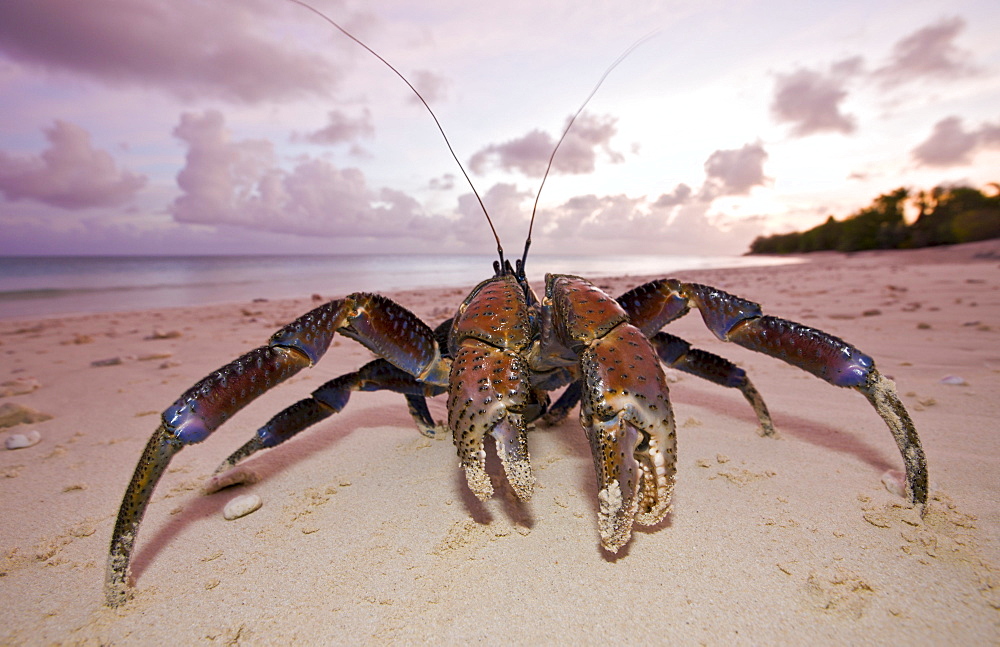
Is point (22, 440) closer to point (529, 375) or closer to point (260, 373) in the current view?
point (260, 373)

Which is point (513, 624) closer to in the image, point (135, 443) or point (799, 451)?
point (799, 451)

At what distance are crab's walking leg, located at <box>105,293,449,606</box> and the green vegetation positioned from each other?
119ft

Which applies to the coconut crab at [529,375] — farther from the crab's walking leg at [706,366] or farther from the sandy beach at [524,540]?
the crab's walking leg at [706,366]

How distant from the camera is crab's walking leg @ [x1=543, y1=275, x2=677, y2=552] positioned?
1342 millimetres

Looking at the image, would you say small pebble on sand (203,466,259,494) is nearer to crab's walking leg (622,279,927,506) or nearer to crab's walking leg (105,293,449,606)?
crab's walking leg (105,293,449,606)

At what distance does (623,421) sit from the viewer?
1.34 metres

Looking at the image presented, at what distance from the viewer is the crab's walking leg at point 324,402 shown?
8.46 ft

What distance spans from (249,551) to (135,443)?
1994 millimetres

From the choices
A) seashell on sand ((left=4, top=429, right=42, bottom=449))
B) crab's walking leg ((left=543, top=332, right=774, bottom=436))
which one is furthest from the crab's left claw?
seashell on sand ((left=4, top=429, right=42, bottom=449))

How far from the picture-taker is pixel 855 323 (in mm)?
6598

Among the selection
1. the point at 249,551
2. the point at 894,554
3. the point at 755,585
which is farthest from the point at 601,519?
the point at 249,551

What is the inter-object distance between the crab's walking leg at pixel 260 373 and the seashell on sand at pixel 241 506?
0.53 meters

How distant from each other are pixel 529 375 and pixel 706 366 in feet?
4.80

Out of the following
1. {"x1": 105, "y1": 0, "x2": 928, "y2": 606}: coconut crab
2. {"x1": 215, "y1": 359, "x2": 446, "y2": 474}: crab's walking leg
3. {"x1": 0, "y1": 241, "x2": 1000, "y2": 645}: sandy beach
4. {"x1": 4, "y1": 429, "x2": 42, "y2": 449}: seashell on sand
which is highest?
{"x1": 105, "y1": 0, "x2": 928, "y2": 606}: coconut crab
